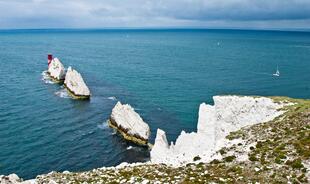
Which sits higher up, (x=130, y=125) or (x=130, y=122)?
(x=130, y=122)

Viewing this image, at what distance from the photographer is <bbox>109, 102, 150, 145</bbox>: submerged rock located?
6919cm

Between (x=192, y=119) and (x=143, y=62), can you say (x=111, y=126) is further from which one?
(x=143, y=62)

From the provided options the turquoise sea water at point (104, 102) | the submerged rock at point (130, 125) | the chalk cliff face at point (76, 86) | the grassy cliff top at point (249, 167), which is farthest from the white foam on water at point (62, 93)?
the grassy cliff top at point (249, 167)

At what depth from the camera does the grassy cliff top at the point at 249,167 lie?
2559 cm

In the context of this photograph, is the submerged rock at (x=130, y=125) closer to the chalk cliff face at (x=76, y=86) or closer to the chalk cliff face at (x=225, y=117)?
the chalk cliff face at (x=225, y=117)

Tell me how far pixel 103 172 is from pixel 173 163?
20.1 ft

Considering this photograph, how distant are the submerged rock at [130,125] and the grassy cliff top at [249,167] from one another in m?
36.9

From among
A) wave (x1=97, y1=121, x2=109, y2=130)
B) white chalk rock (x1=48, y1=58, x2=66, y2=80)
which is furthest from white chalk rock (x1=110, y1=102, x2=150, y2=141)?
white chalk rock (x1=48, y1=58, x2=66, y2=80)

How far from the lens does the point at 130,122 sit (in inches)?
2859

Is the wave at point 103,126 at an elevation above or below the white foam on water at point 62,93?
below

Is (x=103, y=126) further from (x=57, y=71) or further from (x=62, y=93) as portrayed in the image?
(x=57, y=71)

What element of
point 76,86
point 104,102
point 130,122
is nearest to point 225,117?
point 130,122

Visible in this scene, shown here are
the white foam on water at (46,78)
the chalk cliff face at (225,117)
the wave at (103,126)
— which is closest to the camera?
the chalk cliff face at (225,117)

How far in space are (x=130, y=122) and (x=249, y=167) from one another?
155ft
